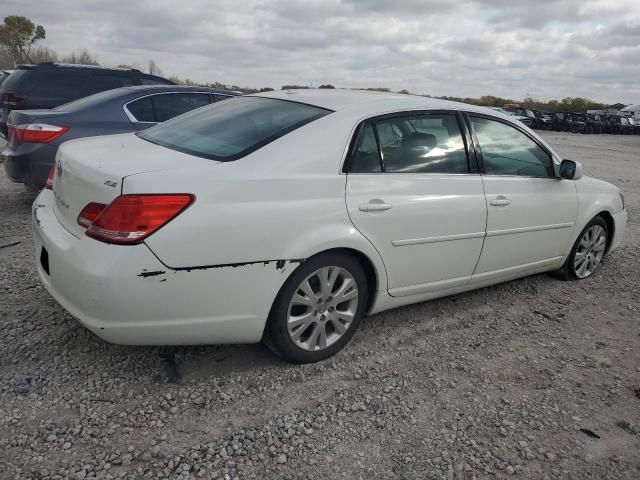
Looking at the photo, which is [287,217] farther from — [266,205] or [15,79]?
[15,79]

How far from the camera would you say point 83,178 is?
279 cm

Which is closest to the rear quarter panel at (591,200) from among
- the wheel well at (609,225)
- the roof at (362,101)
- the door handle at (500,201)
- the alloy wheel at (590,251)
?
the wheel well at (609,225)

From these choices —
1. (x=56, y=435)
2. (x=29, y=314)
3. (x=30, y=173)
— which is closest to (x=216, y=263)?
(x=56, y=435)

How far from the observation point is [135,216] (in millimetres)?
2479

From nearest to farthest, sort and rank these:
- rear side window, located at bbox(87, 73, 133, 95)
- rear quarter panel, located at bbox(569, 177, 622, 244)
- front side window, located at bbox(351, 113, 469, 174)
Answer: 1. front side window, located at bbox(351, 113, 469, 174)
2. rear quarter panel, located at bbox(569, 177, 622, 244)
3. rear side window, located at bbox(87, 73, 133, 95)

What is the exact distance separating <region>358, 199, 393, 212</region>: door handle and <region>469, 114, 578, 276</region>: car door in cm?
97

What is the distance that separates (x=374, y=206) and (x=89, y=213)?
1513 millimetres

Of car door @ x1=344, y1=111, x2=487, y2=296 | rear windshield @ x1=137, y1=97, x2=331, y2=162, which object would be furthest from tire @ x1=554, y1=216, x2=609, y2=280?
rear windshield @ x1=137, y1=97, x2=331, y2=162

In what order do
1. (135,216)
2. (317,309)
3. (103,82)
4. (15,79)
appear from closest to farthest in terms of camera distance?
(135,216) → (317,309) → (15,79) → (103,82)

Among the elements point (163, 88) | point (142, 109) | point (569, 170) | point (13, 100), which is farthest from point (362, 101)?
point (13, 100)

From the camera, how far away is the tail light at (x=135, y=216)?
247cm

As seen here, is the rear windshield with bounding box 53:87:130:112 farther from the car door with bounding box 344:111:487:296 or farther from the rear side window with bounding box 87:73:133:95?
the car door with bounding box 344:111:487:296

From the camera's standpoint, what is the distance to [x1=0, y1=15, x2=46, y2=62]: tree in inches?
1903

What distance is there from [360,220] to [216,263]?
887 millimetres
